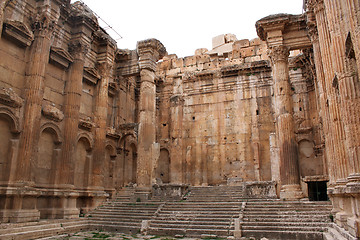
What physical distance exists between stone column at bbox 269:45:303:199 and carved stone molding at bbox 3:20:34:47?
38.8ft

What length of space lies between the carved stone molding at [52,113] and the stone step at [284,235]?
10150 mm

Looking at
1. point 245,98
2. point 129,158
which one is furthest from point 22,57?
point 245,98

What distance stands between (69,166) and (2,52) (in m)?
5.95

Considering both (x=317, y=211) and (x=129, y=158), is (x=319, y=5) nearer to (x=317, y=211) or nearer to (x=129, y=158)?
(x=317, y=211)

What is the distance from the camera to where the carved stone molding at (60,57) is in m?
15.2

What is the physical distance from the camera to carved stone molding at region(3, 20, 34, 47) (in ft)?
42.0

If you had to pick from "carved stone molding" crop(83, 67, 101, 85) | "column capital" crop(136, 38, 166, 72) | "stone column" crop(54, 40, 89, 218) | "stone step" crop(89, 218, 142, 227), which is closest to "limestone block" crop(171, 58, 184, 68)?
"column capital" crop(136, 38, 166, 72)

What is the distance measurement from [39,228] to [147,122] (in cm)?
803

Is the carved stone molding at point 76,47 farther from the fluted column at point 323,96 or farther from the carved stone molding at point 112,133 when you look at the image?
the fluted column at point 323,96

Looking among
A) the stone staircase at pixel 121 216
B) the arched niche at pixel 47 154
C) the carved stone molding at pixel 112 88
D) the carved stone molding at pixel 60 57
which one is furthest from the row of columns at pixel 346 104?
the carved stone molding at pixel 112 88

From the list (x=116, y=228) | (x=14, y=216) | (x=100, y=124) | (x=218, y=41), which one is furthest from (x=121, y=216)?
(x=218, y=41)

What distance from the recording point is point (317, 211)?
11625 millimetres

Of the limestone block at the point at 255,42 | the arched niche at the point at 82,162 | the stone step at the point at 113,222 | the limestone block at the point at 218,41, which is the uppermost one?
the limestone block at the point at 218,41

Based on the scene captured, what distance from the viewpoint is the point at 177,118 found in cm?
2533
